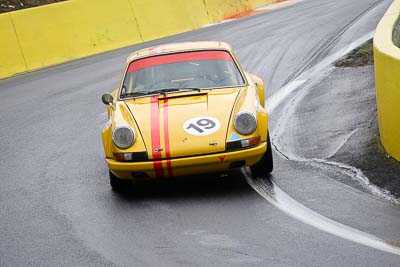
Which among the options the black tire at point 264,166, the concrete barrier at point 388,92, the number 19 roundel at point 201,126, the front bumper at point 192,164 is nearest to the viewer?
the front bumper at point 192,164

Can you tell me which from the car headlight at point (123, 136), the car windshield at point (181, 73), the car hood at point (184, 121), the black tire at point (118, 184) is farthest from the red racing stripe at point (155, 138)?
the car windshield at point (181, 73)

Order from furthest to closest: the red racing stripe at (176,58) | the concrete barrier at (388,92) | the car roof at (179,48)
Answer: the car roof at (179,48), the red racing stripe at (176,58), the concrete barrier at (388,92)

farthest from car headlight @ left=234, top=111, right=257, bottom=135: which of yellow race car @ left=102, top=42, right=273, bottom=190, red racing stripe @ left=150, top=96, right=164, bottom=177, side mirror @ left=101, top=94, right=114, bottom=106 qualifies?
side mirror @ left=101, top=94, right=114, bottom=106

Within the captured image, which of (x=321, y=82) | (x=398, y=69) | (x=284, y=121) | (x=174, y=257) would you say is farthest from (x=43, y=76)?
(x=174, y=257)

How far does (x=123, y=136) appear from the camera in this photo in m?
8.13

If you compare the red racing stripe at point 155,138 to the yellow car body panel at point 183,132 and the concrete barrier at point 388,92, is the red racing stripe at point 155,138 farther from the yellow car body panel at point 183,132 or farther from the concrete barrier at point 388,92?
the concrete barrier at point 388,92

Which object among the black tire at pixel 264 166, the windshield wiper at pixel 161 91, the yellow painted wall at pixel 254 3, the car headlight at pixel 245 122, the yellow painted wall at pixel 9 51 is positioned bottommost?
the yellow painted wall at pixel 254 3

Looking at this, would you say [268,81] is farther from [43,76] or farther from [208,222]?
[208,222]

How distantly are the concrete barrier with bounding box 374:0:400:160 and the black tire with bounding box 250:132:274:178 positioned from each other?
1.24 metres

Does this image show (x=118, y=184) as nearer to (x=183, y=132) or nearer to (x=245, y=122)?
(x=183, y=132)

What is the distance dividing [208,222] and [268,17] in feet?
54.9

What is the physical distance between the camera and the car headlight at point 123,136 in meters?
8.07

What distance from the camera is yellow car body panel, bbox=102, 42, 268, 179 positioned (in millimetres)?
7871

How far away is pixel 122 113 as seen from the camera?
866cm
